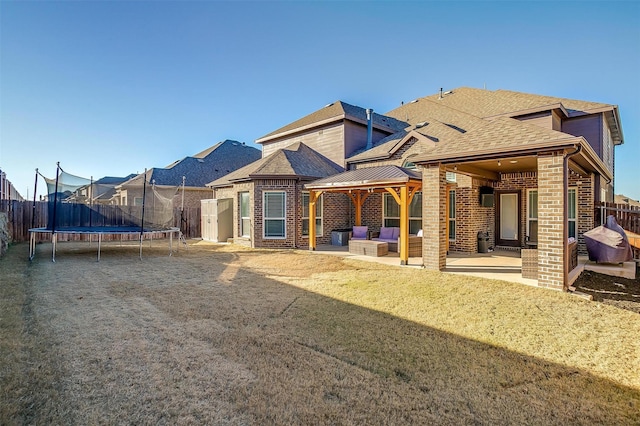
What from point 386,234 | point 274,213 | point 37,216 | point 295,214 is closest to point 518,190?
point 386,234

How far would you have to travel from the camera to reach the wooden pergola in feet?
29.0

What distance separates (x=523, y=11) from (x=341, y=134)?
793 cm

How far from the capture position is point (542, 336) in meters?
4.06

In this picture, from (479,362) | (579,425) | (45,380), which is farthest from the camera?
(479,362)

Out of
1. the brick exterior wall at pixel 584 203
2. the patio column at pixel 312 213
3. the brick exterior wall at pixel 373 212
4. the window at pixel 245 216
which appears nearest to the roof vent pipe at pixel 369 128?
the brick exterior wall at pixel 373 212

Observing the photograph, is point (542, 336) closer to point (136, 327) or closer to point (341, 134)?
point (136, 327)

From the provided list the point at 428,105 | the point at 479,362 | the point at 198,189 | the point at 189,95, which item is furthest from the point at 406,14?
the point at 198,189

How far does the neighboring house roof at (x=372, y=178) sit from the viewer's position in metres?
9.23

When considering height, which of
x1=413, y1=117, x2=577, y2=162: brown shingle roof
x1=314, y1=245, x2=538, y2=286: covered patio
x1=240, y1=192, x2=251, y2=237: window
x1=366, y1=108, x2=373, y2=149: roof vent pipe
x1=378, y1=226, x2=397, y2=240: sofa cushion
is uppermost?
x1=366, y1=108, x2=373, y2=149: roof vent pipe

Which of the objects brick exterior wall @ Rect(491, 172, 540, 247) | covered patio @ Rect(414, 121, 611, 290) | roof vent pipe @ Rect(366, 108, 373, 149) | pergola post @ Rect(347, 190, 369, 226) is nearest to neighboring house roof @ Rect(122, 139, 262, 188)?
roof vent pipe @ Rect(366, 108, 373, 149)

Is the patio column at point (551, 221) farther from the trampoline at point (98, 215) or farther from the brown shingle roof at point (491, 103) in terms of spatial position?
the trampoline at point (98, 215)

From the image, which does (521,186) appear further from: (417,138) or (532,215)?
(417,138)

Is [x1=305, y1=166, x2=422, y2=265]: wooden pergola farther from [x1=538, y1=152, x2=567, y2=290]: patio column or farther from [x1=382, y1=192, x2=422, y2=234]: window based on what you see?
[x1=538, y1=152, x2=567, y2=290]: patio column

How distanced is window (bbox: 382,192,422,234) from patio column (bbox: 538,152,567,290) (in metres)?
5.72
